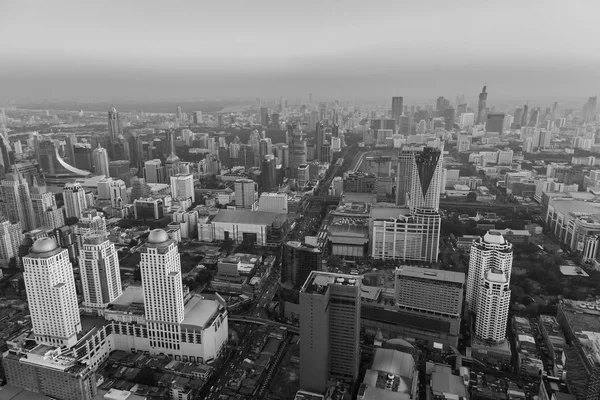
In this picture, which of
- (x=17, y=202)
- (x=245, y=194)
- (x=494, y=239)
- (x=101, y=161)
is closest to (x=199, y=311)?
(x=494, y=239)

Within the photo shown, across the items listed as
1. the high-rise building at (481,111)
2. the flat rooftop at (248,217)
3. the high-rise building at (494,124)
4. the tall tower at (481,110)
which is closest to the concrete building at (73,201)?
the flat rooftop at (248,217)

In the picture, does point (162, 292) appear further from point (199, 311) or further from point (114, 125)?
point (114, 125)

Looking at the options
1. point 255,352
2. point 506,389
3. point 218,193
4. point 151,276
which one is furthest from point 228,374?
point 218,193

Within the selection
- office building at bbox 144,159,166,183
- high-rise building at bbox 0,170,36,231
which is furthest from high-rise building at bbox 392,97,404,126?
high-rise building at bbox 0,170,36,231

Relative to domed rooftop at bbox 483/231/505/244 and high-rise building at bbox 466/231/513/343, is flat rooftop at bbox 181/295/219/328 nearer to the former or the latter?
high-rise building at bbox 466/231/513/343

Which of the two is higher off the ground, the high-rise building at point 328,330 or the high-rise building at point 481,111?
the high-rise building at point 481,111

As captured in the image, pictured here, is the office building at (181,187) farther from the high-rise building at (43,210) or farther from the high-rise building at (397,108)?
the high-rise building at (397,108)
